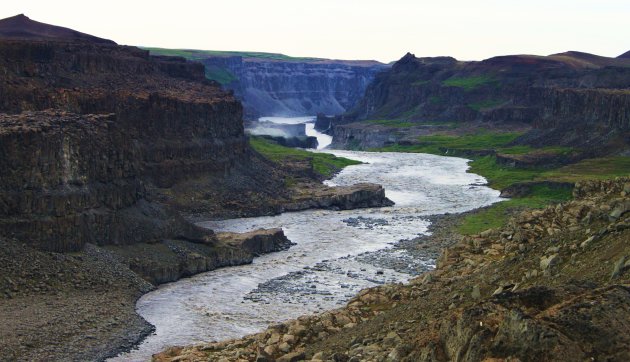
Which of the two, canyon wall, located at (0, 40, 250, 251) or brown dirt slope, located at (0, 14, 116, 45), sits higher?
brown dirt slope, located at (0, 14, 116, 45)

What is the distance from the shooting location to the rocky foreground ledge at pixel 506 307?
87.8 ft

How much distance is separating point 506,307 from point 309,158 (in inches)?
5482

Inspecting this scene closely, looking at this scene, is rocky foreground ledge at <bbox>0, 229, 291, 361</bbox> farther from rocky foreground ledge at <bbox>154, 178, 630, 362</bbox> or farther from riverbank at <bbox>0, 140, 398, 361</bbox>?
rocky foreground ledge at <bbox>154, 178, 630, 362</bbox>

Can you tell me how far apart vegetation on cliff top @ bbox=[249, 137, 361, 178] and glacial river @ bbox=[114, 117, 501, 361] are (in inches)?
1307

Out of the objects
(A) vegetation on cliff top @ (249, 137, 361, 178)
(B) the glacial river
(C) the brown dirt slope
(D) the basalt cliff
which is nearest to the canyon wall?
(D) the basalt cliff

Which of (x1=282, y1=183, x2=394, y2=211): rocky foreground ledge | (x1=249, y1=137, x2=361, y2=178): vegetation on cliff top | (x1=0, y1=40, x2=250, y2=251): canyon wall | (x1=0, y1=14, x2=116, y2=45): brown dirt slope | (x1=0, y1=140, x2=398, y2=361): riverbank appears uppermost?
(x1=0, y1=14, x2=116, y2=45): brown dirt slope

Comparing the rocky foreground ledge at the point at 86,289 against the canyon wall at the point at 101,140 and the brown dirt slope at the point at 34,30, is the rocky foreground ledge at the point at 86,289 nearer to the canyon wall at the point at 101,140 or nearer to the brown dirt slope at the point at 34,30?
the canyon wall at the point at 101,140

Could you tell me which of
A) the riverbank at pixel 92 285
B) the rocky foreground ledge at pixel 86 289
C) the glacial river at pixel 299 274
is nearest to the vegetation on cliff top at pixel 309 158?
the glacial river at pixel 299 274

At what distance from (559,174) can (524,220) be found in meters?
99.7

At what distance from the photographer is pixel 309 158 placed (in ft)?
551

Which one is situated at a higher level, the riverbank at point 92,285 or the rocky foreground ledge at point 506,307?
the rocky foreground ledge at point 506,307

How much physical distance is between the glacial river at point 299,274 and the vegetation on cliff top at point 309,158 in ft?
109

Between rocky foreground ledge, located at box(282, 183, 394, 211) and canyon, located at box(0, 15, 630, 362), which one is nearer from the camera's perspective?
canyon, located at box(0, 15, 630, 362)

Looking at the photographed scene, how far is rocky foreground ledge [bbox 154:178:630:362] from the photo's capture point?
1054 inches
